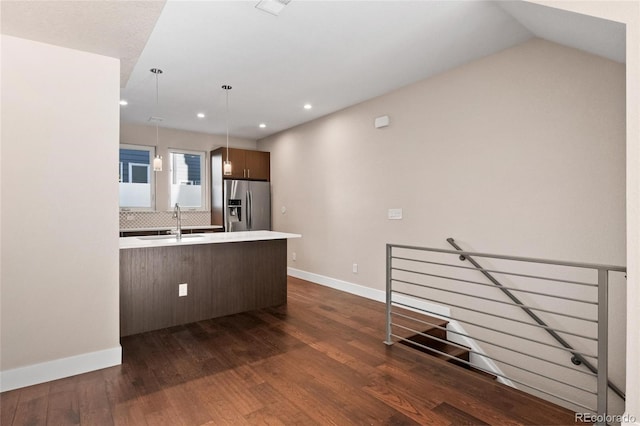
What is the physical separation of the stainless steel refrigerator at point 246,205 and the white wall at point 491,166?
1526 mm

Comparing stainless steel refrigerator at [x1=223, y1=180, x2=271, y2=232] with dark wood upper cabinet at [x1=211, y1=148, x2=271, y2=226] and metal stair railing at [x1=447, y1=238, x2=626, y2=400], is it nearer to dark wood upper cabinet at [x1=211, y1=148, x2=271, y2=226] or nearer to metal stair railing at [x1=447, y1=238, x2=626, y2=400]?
dark wood upper cabinet at [x1=211, y1=148, x2=271, y2=226]

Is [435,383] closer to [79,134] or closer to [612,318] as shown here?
[612,318]

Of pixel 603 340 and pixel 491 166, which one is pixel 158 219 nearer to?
pixel 491 166

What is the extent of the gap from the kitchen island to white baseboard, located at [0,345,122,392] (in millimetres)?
642

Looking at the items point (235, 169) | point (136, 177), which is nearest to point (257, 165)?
point (235, 169)

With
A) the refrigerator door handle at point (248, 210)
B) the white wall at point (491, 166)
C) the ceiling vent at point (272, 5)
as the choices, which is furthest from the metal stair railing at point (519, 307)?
the refrigerator door handle at point (248, 210)

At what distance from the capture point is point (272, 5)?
241cm

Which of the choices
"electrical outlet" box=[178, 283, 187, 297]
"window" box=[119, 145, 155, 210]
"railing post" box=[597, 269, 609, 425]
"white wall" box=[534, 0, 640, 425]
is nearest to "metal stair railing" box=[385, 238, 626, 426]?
"railing post" box=[597, 269, 609, 425]

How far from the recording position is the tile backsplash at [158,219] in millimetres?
5832

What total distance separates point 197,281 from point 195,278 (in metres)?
0.04

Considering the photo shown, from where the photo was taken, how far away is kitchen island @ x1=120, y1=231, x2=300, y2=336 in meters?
3.29

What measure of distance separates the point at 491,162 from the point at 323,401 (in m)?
2.71

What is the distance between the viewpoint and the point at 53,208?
2479 millimetres

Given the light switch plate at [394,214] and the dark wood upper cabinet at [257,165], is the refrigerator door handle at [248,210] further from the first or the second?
the light switch plate at [394,214]
